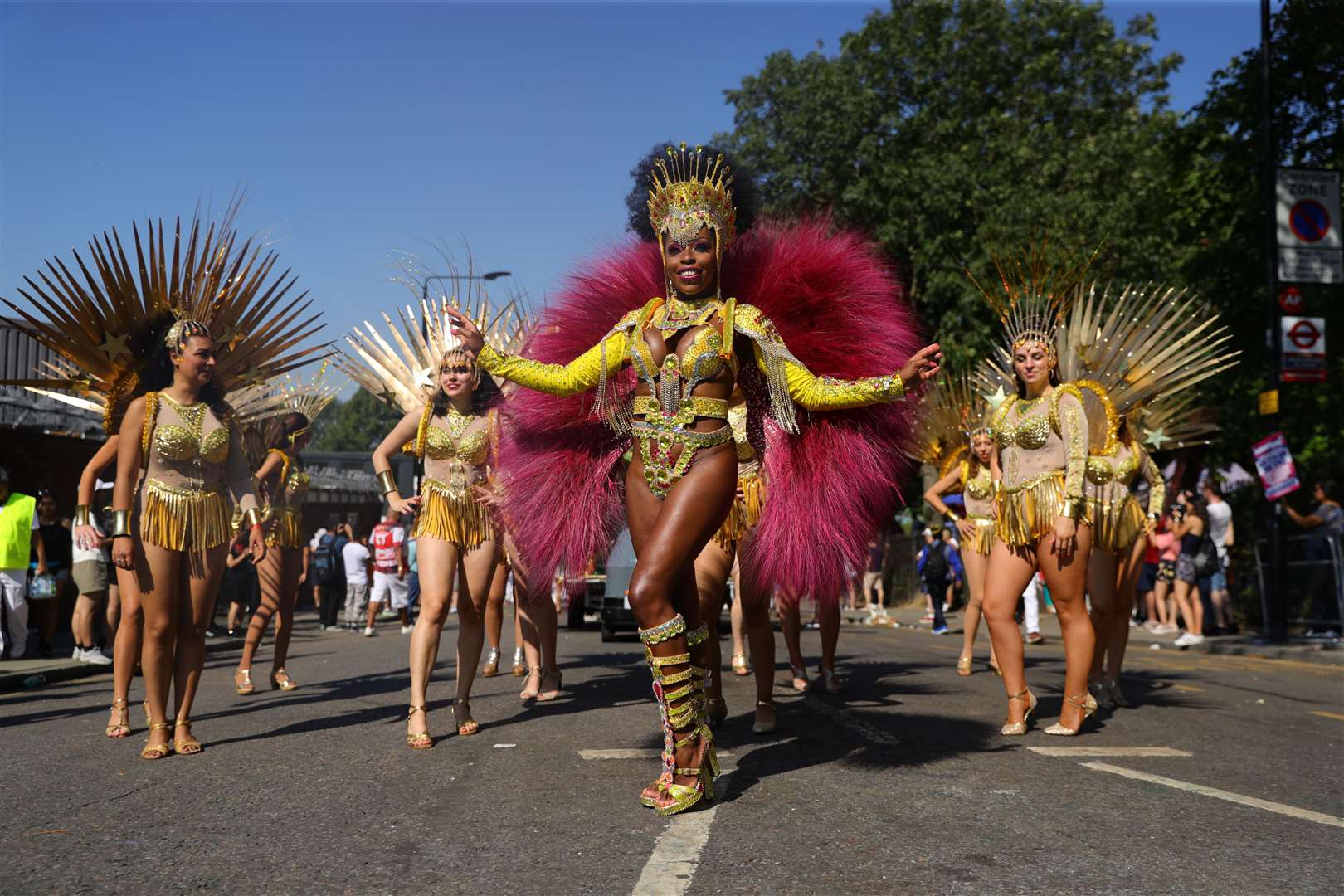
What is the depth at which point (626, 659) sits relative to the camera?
509 inches

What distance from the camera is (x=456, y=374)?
24.5ft

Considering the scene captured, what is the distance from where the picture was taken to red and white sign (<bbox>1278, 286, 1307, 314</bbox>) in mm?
15992

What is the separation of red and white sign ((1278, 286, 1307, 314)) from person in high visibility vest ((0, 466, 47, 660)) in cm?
1403

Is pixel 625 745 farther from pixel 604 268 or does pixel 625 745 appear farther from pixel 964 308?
pixel 964 308

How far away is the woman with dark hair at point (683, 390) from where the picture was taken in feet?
16.8

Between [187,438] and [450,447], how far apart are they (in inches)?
54.4

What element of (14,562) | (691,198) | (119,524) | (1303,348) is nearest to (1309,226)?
(1303,348)

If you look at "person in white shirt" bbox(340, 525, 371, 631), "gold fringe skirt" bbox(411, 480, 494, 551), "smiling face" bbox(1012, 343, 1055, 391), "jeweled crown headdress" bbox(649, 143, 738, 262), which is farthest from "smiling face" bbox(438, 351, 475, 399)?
"person in white shirt" bbox(340, 525, 371, 631)

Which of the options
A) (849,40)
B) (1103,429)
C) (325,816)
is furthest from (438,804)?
(849,40)

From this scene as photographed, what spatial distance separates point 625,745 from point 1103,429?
12.3 feet

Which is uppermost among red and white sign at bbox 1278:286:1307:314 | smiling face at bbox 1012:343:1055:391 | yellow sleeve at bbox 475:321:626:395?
red and white sign at bbox 1278:286:1307:314

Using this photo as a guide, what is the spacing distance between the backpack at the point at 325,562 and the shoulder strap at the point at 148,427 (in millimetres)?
14721

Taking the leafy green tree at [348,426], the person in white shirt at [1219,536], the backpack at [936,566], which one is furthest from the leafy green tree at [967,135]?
the leafy green tree at [348,426]

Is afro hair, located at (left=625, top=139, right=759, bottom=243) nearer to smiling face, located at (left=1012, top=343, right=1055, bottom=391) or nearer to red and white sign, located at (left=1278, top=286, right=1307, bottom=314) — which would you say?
smiling face, located at (left=1012, top=343, right=1055, bottom=391)
